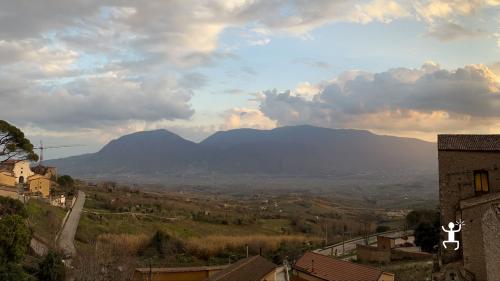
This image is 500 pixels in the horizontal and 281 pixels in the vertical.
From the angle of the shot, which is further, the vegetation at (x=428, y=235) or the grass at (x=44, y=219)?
the vegetation at (x=428, y=235)

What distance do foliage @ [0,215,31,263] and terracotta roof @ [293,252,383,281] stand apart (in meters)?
15.9

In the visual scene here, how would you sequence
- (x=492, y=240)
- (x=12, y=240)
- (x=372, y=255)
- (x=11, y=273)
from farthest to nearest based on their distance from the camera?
1. (x=372, y=255)
2. (x=12, y=240)
3. (x=11, y=273)
4. (x=492, y=240)

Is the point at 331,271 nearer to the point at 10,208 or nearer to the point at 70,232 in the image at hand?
the point at 10,208

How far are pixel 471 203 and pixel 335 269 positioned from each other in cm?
758

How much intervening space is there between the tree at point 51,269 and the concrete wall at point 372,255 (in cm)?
2759

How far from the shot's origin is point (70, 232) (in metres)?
43.0

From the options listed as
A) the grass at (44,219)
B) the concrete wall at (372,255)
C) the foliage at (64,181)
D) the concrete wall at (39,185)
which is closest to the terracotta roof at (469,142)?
the concrete wall at (372,255)

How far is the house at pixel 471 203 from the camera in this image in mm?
22453

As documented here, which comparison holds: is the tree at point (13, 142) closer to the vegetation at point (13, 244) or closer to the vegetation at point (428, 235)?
the vegetation at point (13, 244)

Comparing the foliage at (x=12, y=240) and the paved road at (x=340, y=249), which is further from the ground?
the foliage at (x=12, y=240)

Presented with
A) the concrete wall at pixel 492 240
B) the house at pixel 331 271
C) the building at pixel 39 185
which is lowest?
the house at pixel 331 271

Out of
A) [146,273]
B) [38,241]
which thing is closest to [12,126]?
[38,241]

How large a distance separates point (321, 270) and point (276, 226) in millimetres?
46098

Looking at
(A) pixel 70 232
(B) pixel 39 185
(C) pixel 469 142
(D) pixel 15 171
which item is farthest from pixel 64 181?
(C) pixel 469 142
